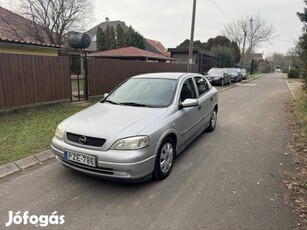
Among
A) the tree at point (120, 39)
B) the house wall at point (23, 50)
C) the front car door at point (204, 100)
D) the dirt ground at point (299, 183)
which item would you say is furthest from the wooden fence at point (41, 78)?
the tree at point (120, 39)

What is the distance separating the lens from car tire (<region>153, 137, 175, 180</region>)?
3.55 meters

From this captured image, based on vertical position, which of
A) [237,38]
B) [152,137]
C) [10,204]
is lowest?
[10,204]

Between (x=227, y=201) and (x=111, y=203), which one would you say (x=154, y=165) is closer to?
(x=111, y=203)

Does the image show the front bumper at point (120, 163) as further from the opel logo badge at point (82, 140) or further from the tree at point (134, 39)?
the tree at point (134, 39)

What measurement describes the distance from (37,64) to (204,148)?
253 inches

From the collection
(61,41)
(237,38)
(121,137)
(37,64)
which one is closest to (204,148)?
(121,137)

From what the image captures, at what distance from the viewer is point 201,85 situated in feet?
18.9

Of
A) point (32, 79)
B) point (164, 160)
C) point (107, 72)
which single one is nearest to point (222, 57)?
point (107, 72)

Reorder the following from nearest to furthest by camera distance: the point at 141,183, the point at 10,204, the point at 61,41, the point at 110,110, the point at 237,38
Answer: the point at 10,204 < the point at 141,183 < the point at 110,110 < the point at 61,41 < the point at 237,38

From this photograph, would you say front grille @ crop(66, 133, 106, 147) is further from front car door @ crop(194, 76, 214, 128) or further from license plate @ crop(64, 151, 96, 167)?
front car door @ crop(194, 76, 214, 128)

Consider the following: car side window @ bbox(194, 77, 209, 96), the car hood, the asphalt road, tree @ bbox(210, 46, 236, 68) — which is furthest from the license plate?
tree @ bbox(210, 46, 236, 68)

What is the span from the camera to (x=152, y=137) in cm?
332

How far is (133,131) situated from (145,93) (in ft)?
4.58

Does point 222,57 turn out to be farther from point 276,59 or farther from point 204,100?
point 276,59
